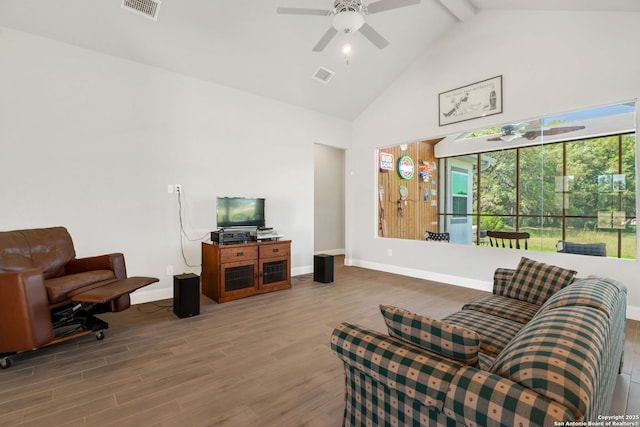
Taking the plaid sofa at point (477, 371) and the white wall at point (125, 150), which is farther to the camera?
the white wall at point (125, 150)

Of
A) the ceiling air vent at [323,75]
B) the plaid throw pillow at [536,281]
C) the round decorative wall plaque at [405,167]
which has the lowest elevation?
the plaid throw pillow at [536,281]

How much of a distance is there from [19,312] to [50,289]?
29 centimetres

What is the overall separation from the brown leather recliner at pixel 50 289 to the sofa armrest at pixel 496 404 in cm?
269

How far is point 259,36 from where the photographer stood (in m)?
4.03

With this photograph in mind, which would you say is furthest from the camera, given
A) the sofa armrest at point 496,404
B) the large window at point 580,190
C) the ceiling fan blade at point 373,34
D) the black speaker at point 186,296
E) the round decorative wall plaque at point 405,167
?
the round decorative wall plaque at point 405,167

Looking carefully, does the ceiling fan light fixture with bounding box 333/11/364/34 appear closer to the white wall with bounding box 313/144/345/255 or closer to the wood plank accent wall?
the wood plank accent wall

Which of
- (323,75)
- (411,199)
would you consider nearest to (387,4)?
(323,75)

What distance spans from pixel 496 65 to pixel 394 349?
183 inches

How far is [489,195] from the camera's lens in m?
6.92

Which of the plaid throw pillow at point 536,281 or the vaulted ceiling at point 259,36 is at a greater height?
the vaulted ceiling at point 259,36

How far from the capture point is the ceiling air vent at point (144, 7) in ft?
10.6

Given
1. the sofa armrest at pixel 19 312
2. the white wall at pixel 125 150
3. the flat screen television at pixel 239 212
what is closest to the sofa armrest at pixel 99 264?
the white wall at pixel 125 150

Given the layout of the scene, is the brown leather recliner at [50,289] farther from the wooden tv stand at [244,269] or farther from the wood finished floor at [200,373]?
the wooden tv stand at [244,269]

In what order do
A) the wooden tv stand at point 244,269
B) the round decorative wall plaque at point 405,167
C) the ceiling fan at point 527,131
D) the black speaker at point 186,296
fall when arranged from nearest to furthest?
the black speaker at point 186,296 < the wooden tv stand at point 244,269 < the ceiling fan at point 527,131 < the round decorative wall plaque at point 405,167
